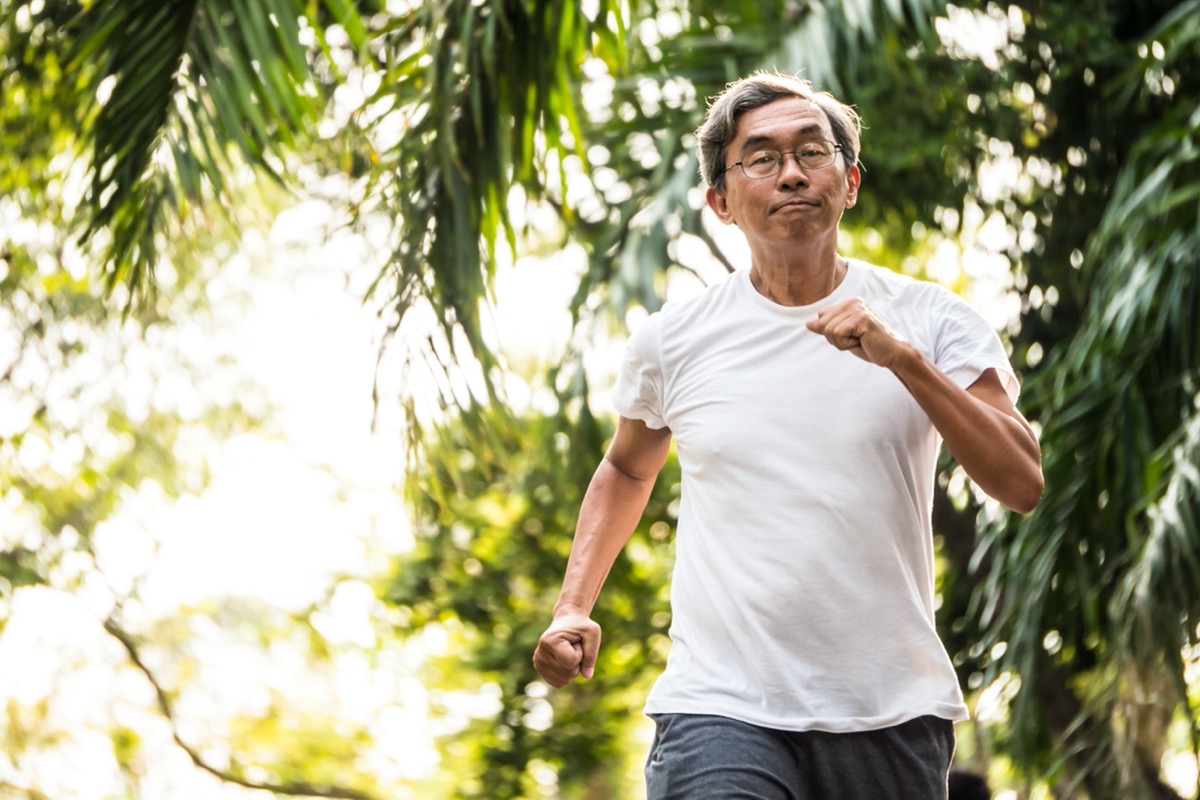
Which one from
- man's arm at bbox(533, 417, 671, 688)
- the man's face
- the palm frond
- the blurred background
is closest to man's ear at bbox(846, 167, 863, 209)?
the man's face

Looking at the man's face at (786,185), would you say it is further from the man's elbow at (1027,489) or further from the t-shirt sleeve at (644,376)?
the man's elbow at (1027,489)

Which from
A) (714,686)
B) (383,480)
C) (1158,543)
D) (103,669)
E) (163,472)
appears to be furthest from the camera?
(383,480)

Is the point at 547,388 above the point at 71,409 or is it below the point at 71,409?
below

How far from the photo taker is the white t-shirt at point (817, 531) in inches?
71.1

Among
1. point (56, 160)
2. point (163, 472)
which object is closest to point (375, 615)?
Answer: point (163, 472)

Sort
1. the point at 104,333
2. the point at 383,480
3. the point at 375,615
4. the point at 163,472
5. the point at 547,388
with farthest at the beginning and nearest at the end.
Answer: the point at 383,480 < the point at 163,472 < the point at 375,615 < the point at 104,333 < the point at 547,388

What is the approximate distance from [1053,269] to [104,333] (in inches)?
218

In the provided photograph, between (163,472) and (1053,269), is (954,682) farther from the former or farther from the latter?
(163,472)

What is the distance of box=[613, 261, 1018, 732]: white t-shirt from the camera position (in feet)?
5.92

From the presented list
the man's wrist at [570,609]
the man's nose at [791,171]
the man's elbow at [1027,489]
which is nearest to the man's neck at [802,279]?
the man's nose at [791,171]

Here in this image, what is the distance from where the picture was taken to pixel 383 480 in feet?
47.0

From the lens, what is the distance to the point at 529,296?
8.28 meters

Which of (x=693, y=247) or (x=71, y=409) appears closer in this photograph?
(x=693, y=247)

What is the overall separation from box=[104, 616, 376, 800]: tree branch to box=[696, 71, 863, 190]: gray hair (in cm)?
889
